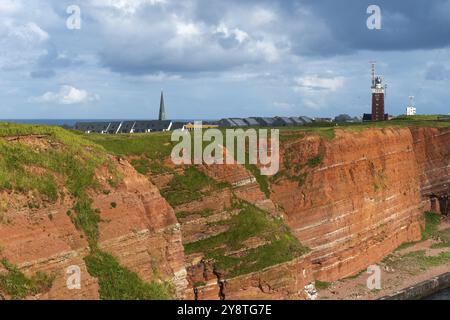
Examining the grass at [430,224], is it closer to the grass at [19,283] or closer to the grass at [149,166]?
the grass at [149,166]

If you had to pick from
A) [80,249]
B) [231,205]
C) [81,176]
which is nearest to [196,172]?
[231,205]

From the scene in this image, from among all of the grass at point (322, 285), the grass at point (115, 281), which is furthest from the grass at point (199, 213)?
the grass at point (322, 285)

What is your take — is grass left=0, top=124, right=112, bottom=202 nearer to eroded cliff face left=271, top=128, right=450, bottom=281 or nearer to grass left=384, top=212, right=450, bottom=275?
eroded cliff face left=271, top=128, right=450, bottom=281

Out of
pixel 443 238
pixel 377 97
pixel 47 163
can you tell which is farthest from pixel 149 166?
pixel 377 97

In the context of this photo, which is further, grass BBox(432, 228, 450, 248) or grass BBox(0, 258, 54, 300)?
grass BBox(432, 228, 450, 248)

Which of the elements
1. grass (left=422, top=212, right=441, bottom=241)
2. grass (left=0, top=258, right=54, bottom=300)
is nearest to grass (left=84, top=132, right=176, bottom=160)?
grass (left=0, top=258, right=54, bottom=300)

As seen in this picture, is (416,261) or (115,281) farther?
(416,261)

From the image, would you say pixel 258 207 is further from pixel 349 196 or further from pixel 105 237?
pixel 105 237
